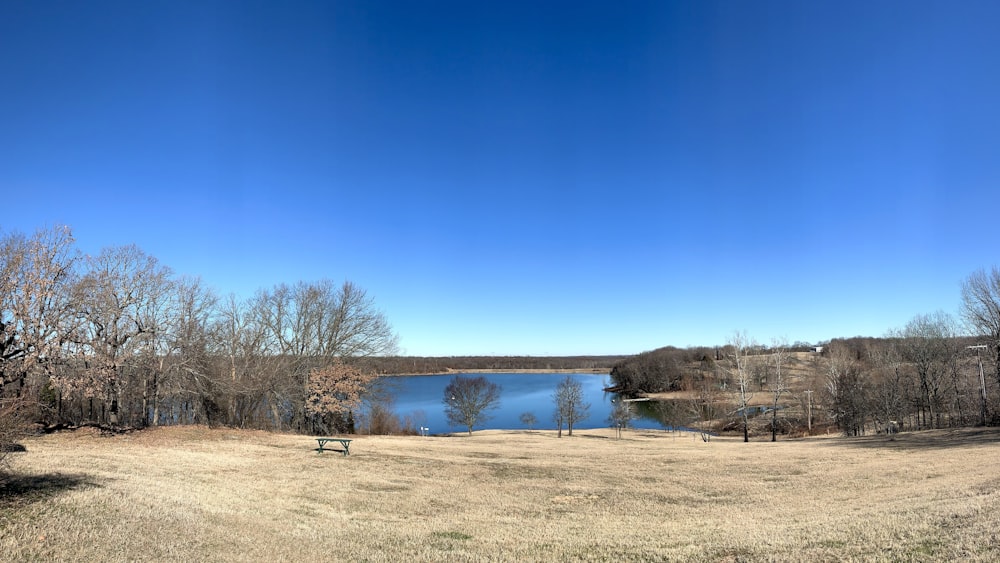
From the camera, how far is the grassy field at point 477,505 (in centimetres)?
840

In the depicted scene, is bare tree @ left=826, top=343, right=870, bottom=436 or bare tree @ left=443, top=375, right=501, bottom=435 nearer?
bare tree @ left=826, top=343, right=870, bottom=436

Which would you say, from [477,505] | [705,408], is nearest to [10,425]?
[477,505]

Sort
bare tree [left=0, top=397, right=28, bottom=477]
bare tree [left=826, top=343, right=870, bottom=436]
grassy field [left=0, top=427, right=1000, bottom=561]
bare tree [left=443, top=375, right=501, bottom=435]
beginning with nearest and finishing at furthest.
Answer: grassy field [left=0, top=427, right=1000, bottom=561] → bare tree [left=0, top=397, right=28, bottom=477] → bare tree [left=826, top=343, right=870, bottom=436] → bare tree [left=443, top=375, right=501, bottom=435]

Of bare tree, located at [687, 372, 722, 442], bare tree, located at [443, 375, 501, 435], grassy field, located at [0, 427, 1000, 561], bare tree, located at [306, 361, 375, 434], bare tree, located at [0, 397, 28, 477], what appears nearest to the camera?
grassy field, located at [0, 427, 1000, 561]

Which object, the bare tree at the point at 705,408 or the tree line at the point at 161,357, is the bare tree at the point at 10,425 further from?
the bare tree at the point at 705,408

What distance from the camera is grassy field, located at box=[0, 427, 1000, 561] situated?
27.6ft

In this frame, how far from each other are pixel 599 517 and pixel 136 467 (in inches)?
547

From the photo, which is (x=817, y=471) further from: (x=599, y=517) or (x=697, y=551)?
(x=697, y=551)

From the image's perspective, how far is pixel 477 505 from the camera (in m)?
14.6

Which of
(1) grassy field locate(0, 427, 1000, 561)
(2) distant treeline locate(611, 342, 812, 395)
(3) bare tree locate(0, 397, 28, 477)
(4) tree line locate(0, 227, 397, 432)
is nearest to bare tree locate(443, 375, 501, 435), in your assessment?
(4) tree line locate(0, 227, 397, 432)

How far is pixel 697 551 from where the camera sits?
28.2 feet

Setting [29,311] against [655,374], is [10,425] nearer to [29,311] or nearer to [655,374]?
[29,311]

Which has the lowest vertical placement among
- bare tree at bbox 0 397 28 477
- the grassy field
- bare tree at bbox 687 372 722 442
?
bare tree at bbox 687 372 722 442

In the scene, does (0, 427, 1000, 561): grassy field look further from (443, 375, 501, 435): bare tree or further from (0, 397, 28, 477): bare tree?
(443, 375, 501, 435): bare tree
